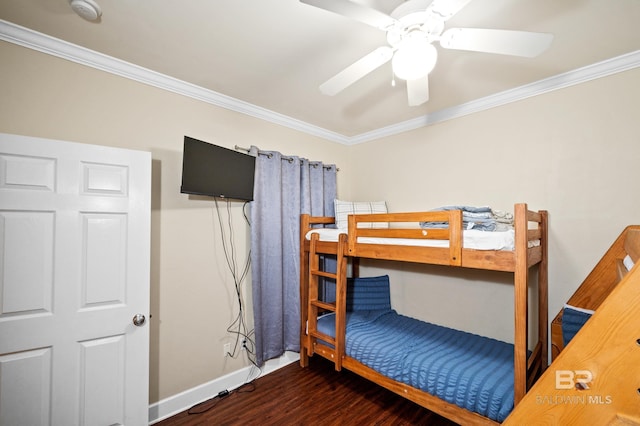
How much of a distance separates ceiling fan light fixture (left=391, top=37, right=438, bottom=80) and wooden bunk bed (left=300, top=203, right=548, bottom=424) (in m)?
0.91

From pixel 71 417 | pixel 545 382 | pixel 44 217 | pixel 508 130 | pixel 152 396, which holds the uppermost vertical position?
pixel 508 130

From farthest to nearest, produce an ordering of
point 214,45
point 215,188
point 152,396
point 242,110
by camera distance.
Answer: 1. point 242,110
2. point 215,188
3. point 152,396
4. point 214,45

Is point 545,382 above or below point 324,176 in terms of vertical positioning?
below

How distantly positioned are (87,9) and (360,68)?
1.47 metres

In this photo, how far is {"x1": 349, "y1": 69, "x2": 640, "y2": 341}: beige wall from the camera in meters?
1.91

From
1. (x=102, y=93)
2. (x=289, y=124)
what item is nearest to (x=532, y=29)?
(x=289, y=124)

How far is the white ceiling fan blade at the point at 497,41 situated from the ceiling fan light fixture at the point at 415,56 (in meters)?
0.13

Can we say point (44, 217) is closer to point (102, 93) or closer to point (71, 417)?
point (102, 93)

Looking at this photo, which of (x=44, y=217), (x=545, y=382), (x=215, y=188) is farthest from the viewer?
(x=215, y=188)

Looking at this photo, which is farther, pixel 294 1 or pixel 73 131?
pixel 73 131

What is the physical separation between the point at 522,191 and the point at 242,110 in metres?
2.57

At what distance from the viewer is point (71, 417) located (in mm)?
1556

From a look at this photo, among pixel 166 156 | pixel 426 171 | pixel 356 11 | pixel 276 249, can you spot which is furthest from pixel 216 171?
pixel 426 171

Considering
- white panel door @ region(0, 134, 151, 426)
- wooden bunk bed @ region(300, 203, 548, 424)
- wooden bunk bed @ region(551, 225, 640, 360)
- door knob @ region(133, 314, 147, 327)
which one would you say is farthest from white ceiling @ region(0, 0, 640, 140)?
door knob @ region(133, 314, 147, 327)
